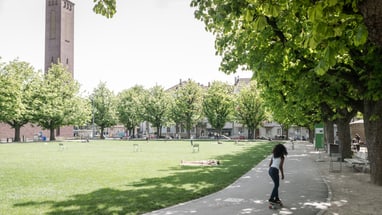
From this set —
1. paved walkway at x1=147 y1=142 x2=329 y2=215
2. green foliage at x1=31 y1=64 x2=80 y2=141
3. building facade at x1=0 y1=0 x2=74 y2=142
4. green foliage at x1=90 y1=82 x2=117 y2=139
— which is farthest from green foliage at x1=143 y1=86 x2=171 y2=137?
paved walkway at x1=147 y1=142 x2=329 y2=215

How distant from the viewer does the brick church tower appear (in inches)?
3351

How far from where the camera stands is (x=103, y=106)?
8719 cm

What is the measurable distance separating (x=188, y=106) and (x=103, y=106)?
66.2 ft

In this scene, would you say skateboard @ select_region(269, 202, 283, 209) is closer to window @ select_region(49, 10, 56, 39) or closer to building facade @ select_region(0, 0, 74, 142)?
building facade @ select_region(0, 0, 74, 142)

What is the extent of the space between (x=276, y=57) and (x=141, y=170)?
9.05m

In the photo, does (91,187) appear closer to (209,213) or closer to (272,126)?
(209,213)

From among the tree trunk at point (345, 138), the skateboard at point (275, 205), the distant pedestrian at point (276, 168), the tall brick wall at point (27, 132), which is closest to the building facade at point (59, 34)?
→ the tall brick wall at point (27, 132)

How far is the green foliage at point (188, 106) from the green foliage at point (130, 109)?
914 cm

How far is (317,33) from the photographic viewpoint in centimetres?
467

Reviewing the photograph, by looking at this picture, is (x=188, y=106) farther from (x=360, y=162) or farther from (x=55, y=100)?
(x=360, y=162)

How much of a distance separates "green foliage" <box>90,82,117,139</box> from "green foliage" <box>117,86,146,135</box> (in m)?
3.84

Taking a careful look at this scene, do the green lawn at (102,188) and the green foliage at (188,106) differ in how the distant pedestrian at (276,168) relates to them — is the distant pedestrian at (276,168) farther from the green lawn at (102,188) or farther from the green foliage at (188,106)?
the green foliage at (188,106)

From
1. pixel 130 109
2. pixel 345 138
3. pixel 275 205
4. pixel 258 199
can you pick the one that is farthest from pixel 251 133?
pixel 275 205

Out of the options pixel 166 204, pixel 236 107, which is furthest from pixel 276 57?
pixel 236 107
